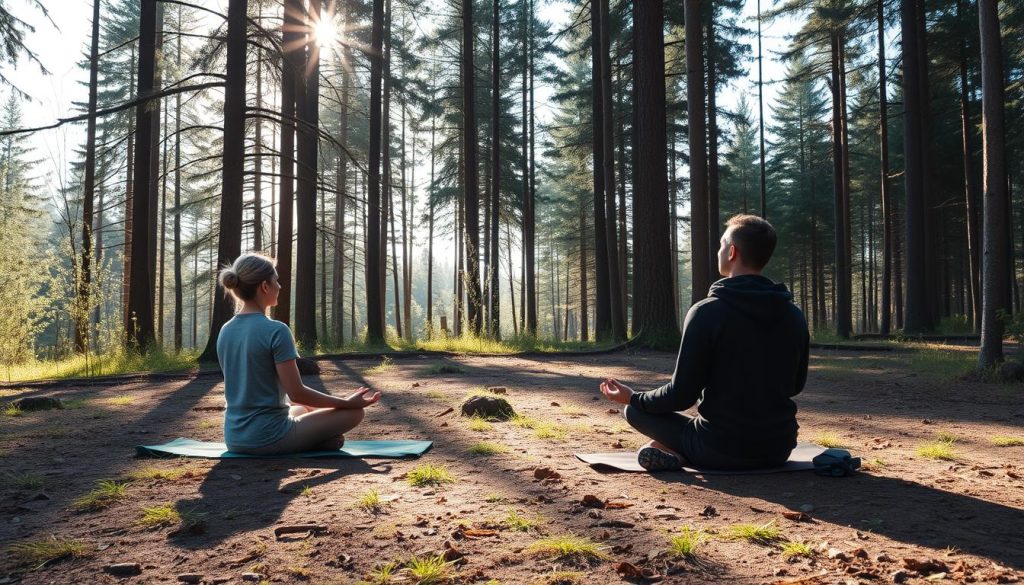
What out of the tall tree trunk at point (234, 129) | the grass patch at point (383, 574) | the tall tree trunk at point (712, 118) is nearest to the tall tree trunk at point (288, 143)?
the tall tree trunk at point (234, 129)

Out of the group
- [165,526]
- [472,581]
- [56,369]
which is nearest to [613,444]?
[472,581]

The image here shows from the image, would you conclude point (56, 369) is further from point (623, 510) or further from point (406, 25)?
point (406, 25)

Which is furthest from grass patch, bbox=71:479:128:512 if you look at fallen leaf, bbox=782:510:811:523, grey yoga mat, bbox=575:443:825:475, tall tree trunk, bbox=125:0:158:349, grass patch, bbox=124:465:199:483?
tall tree trunk, bbox=125:0:158:349

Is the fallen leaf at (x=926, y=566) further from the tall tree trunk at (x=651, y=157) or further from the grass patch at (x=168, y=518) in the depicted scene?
the tall tree trunk at (x=651, y=157)

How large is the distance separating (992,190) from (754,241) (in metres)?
7.13

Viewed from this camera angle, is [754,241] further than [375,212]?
No

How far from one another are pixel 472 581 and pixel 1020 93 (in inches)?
1143

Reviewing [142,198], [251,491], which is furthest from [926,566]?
[142,198]

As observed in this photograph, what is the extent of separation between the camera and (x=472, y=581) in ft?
7.58

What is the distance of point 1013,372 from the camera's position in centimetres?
833

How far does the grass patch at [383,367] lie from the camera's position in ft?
34.7

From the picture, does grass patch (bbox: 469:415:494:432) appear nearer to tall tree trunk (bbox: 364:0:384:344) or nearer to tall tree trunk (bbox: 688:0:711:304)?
tall tree trunk (bbox: 688:0:711:304)

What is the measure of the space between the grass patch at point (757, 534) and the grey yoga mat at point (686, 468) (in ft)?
3.69

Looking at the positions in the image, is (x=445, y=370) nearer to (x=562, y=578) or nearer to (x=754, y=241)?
(x=754, y=241)
